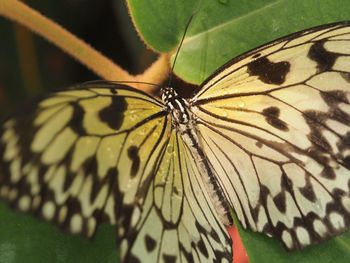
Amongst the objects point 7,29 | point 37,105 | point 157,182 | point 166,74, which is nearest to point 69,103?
point 37,105

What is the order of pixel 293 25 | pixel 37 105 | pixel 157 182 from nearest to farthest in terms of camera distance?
1. pixel 37 105
2. pixel 157 182
3. pixel 293 25

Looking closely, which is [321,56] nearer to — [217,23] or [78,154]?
[217,23]

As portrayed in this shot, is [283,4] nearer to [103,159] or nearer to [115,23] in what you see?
[103,159]

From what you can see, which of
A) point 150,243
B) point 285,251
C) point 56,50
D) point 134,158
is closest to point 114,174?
point 134,158

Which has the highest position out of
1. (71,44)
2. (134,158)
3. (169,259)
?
(71,44)

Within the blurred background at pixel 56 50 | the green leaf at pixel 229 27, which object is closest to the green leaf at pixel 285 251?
the green leaf at pixel 229 27

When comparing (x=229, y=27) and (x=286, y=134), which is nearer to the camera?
(x=286, y=134)
